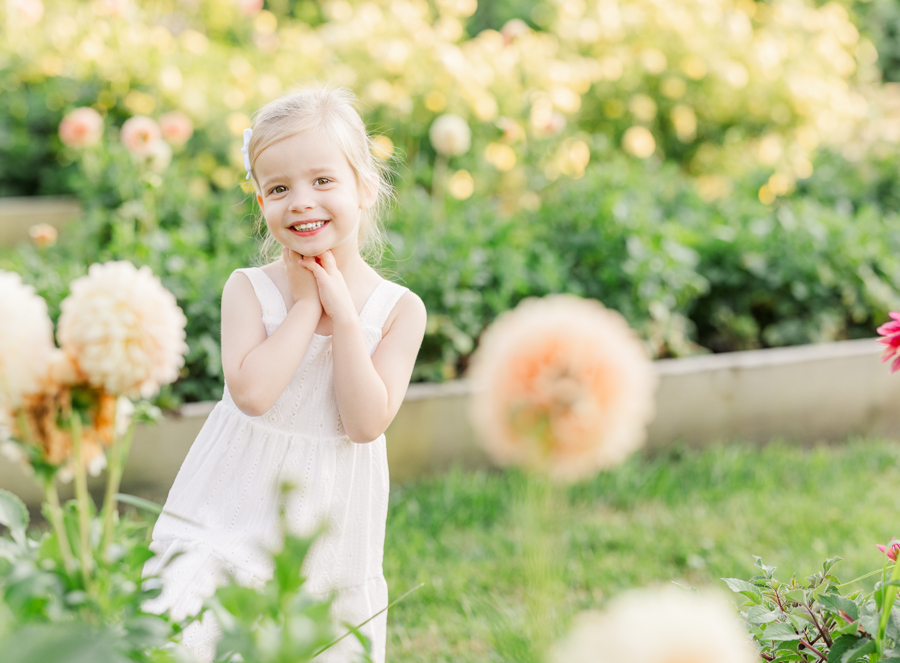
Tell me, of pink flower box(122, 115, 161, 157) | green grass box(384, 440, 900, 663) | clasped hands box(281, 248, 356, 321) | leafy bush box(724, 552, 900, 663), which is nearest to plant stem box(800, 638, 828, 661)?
leafy bush box(724, 552, 900, 663)

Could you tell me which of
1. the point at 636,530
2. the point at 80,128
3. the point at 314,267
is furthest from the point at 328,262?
the point at 80,128

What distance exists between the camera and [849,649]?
3.02 feet

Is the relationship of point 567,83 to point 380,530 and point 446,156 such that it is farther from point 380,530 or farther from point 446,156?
point 380,530

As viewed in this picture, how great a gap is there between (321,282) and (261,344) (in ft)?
0.47

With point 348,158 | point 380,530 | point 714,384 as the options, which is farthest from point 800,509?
point 348,158

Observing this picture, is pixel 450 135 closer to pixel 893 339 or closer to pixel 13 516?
pixel 893 339

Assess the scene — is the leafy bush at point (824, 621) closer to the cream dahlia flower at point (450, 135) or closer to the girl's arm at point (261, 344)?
the girl's arm at point (261, 344)

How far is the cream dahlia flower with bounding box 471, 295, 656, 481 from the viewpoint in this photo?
60 centimetres

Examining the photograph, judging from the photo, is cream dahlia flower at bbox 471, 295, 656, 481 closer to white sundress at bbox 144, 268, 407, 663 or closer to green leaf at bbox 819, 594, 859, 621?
green leaf at bbox 819, 594, 859, 621

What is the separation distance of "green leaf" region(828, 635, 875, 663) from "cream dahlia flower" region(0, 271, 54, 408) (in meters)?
0.86

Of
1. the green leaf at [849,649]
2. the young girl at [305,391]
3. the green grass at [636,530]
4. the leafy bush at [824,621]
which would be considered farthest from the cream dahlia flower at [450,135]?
the green leaf at [849,649]

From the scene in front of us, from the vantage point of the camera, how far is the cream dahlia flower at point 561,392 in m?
0.60

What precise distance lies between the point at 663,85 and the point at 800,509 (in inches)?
137

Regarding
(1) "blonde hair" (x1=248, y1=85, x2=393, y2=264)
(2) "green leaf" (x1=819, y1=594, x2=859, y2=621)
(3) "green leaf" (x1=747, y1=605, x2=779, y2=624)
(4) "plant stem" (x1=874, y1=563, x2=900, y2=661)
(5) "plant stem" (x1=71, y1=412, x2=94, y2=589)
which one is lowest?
(3) "green leaf" (x1=747, y1=605, x2=779, y2=624)
